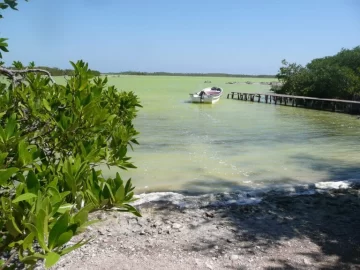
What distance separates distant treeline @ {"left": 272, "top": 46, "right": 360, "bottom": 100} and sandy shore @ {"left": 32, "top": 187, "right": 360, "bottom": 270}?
23356 mm

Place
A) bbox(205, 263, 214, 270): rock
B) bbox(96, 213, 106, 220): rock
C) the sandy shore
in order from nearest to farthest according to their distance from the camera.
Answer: bbox(205, 263, 214, 270): rock, the sandy shore, bbox(96, 213, 106, 220): rock

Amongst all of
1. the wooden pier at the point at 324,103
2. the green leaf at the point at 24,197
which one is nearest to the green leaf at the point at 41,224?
the green leaf at the point at 24,197

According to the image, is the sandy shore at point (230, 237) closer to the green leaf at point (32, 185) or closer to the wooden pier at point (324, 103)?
the green leaf at point (32, 185)

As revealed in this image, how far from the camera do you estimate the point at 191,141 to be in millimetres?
12523

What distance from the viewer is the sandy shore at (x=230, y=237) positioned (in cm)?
359

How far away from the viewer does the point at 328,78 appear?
95.0 ft

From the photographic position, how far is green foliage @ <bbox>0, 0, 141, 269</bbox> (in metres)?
1.18

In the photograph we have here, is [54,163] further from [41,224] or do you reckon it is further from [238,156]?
[238,156]

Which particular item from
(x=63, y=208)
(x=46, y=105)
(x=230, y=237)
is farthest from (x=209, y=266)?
(x=63, y=208)

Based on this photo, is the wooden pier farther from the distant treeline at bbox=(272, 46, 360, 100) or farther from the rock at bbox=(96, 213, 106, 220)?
the rock at bbox=(96, 213, 106, 220)

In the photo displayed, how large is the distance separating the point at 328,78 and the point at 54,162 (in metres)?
29.6

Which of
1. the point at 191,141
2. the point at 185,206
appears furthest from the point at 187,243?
the point at 191,141

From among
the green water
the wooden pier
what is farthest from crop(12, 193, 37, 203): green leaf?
the wooden pier

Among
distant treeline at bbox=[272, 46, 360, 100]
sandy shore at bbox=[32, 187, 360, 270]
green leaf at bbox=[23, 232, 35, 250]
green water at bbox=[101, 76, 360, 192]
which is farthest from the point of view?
distant treeline at bbox=[272, 46, 360, 100]
